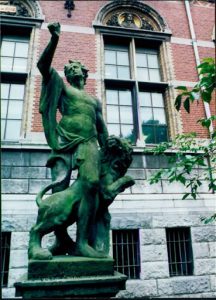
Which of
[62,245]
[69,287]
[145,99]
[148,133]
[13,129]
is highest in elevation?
[145,99]

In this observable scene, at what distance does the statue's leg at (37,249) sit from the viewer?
105 inches

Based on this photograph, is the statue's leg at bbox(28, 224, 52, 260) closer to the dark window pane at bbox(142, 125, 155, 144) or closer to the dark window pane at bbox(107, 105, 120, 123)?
the dark window pane at bbox(107, 105, 120, 123)

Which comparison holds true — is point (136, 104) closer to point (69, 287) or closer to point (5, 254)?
point (5, 254)

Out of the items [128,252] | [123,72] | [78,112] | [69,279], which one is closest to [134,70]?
[123,72]

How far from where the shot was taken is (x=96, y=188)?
9.87ft

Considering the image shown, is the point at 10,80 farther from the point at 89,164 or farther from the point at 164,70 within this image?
the point at 89,164

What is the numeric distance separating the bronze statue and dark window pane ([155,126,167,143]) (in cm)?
504

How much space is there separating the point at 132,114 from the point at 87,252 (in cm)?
615

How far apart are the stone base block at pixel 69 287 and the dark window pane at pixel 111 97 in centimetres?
642

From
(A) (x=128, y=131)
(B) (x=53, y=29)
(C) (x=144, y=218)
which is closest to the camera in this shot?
(B) (x=53, y=29)

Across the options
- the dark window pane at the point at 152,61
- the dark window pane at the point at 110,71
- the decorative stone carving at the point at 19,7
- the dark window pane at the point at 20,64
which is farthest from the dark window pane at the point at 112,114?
the decorative stone carving at the point at 19,7

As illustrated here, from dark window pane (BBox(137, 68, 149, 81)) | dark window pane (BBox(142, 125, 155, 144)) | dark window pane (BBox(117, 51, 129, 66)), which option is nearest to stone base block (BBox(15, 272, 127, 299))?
dark window pane (BBox(142, 125, 155, 144))

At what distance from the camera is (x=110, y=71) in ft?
29.2

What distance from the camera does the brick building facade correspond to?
21.9 feet
